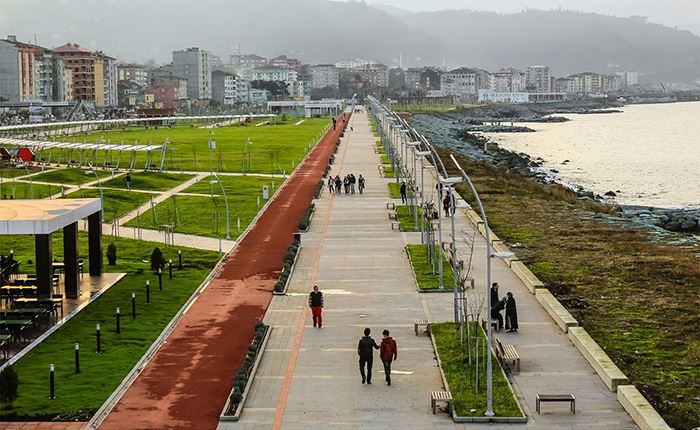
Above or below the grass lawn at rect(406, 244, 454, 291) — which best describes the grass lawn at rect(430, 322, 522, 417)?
below

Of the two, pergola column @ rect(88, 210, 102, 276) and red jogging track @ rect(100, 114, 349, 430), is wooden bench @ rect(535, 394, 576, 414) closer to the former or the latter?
red jogging track @ rect(100, 114, 349, 430)

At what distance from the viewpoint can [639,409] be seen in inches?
656

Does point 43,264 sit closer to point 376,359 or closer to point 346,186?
point 376,359

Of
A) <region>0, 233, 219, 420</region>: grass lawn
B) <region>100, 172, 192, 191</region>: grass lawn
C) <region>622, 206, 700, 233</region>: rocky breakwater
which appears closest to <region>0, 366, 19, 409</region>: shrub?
<region>0, 233, 219, 420</region>: grass lawn

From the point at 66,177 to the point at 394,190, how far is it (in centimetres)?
1696

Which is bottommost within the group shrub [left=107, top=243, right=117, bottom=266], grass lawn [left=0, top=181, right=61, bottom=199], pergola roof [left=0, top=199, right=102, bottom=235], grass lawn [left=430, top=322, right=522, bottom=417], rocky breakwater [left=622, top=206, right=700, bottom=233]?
rocky breakwater [left=622, top=206, right=700, bottom=233]

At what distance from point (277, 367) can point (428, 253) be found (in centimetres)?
1230

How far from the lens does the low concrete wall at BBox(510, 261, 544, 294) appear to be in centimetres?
2685

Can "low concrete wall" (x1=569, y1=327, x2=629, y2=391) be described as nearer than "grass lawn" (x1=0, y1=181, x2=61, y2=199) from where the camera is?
Yes

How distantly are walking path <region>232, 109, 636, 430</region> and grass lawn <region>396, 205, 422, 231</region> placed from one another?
449cm

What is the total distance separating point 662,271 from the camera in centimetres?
3180

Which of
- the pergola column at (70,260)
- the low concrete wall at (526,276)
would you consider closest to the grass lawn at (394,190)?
the low concrete wall at (526,276)

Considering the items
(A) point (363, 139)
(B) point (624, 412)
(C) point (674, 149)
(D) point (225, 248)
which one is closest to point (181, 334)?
(B) point (624, 412)

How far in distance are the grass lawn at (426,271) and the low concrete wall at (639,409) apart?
392 inches
